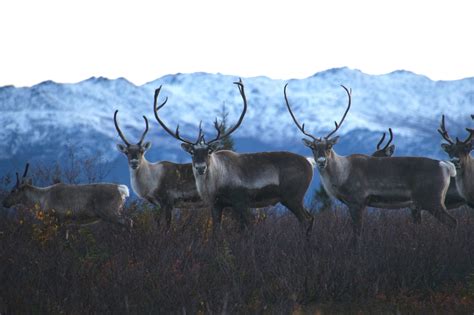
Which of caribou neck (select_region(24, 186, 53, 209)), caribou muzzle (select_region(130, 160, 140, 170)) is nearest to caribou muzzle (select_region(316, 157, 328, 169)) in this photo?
caribou muzzle (select_region(130, 160, 140, 170))

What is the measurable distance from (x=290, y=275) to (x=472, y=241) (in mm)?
2695

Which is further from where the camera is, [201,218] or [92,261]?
[201,218]

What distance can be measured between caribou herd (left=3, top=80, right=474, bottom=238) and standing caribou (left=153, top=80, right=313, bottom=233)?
0.04 feet

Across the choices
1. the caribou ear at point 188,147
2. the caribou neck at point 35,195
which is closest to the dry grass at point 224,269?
the caribou ear at point 188,147

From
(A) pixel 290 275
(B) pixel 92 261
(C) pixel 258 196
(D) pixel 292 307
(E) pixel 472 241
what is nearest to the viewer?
(D) pixel 292 307

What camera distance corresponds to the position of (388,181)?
36.3 ft

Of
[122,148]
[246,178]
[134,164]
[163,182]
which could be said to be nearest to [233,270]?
[246,178]

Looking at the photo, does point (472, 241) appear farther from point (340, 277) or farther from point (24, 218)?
point (24, 218)

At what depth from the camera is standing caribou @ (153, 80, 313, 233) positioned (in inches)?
419

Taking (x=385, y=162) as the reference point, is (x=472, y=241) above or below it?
below

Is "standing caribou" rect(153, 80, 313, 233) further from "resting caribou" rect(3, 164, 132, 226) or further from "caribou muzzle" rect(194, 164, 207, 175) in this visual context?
"resting caribou" rect(3, 164, 132, 226)

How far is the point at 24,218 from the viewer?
396 inches

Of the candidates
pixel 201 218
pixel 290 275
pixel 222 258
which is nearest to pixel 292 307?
pixel 290 275

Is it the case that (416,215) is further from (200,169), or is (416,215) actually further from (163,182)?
(163,182)
